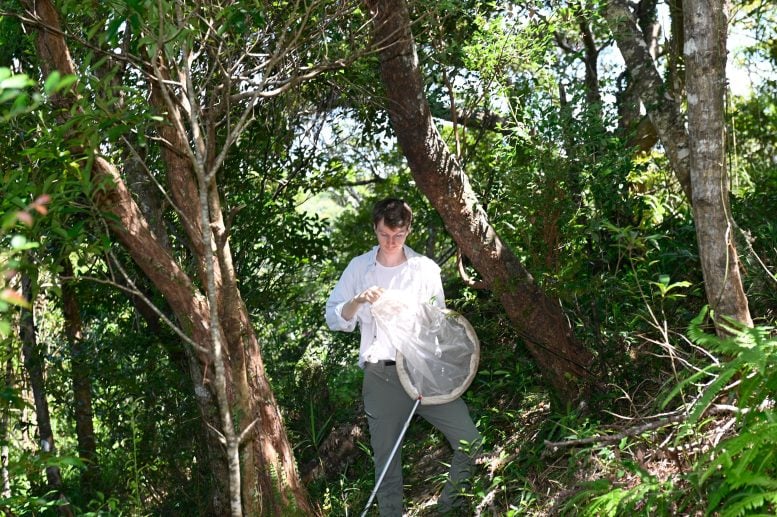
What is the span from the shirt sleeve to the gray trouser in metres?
0.32

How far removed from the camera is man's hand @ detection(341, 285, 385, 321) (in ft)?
16.3

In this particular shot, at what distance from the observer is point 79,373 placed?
290 inches

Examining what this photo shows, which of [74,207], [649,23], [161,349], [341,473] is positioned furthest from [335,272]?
[74,207]

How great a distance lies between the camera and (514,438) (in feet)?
19.5

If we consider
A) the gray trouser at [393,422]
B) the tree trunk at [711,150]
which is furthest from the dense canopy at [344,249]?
the gray trouser at [393,422]

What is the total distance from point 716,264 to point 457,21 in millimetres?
3438

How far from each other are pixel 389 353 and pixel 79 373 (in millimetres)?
3324

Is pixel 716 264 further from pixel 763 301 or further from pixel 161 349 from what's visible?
pixel 161 349

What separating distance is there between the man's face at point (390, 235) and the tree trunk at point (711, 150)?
1681mm

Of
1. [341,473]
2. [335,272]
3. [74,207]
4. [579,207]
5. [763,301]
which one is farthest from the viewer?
[335,272]

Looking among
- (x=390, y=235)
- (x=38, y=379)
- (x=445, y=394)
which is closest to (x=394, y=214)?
(x=390, y=235)

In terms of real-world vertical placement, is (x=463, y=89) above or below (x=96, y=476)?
above

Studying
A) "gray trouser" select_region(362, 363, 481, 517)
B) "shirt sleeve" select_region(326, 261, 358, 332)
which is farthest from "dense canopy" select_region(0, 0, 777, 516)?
"shirt sleeve" select_region(326, 261, 358, 332)

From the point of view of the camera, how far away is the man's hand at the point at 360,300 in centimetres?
497
